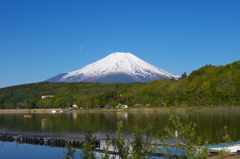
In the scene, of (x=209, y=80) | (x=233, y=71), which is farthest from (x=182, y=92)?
(x=233, y=71)

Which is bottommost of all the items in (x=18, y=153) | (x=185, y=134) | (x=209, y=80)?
(x=18, y=153)

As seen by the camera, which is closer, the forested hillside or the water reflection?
the water reflection

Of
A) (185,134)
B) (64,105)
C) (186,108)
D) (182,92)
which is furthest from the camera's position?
(64,105)

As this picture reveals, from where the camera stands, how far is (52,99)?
11888cm

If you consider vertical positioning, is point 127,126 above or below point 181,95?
below

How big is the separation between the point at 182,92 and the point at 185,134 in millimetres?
81027

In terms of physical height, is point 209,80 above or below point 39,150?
above

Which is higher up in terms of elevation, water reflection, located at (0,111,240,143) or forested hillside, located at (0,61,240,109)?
forested hillside, located at (0,61,240,109)

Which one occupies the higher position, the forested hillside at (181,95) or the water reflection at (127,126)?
the forested hillside at (181,95)

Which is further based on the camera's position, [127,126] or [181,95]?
[181,95]

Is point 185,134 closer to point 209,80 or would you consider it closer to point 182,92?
point 182,92

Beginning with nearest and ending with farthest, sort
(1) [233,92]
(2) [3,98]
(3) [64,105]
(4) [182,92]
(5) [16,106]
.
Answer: (1) [233,92]
(4) [182,92]
(3) [64,105]
(5) [16,106]
(2) [3,98]

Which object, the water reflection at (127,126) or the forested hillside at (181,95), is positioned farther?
the forested hillside at (181,95)

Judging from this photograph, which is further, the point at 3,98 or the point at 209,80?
the point at 3,98
